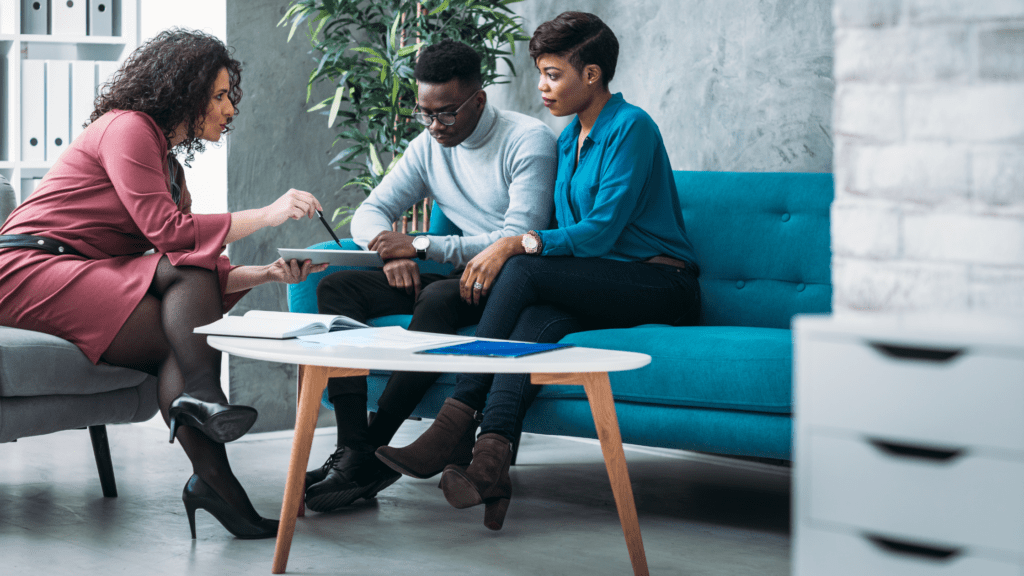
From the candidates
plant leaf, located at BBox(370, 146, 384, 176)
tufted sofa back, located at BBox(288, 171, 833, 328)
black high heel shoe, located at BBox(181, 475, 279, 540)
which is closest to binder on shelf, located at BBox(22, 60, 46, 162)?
plant leaf, located at BBox(370, 146, 384, 176)

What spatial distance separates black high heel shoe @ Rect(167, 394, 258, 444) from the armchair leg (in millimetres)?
494

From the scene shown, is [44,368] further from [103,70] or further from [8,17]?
[8,17]

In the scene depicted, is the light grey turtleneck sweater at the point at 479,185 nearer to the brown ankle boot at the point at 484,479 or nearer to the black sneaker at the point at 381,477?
Answer: the black sneaker at the point at 381,477

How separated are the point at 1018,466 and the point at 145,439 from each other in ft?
9.25

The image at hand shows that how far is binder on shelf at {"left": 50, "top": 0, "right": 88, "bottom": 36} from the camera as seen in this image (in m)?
3.41

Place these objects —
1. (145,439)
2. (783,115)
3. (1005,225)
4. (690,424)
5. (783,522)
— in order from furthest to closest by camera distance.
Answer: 1. (145,439)
2. (783,115)
3. (783,522)
4. (690,424)
5. (1005,225)

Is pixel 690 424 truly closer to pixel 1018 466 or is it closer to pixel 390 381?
pixel 390 381

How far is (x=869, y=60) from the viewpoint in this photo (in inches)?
38.8

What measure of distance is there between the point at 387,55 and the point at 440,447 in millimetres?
1514

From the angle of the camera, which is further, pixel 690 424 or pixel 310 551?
pixel 690 424

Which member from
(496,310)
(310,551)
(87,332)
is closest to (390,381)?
(496,310)

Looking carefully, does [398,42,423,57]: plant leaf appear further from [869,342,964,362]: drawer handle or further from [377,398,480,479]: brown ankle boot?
[869,342,964,362]: drawer handle

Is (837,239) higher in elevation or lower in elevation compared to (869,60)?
lower

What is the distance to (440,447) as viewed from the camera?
6.15 ft
